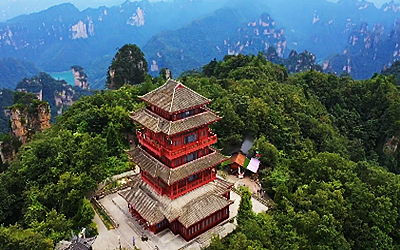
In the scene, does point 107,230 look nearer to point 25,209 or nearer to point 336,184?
point 25,209

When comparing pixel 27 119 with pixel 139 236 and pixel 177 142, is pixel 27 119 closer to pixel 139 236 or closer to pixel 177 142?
pixel 139 236

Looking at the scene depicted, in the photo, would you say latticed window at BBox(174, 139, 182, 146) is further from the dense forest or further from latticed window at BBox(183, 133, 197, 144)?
the dense forest

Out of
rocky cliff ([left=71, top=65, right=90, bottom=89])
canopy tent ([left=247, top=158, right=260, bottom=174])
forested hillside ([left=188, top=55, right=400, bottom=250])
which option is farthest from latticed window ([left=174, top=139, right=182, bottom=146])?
rocky cliff ([left=71, top=65, right=90, bottom=89])

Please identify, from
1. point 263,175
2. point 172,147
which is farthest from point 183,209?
point 263,175

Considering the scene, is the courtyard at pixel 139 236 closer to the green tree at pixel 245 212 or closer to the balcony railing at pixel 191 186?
the green tree at pixel 245 212

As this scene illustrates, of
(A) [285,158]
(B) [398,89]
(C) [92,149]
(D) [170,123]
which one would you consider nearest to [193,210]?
(D) [170,123]

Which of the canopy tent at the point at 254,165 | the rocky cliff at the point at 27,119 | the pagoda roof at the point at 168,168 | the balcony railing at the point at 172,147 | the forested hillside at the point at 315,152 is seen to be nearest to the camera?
the balcony railing at the point at 172,147

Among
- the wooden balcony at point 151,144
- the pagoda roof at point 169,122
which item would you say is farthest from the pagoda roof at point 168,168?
the pagoda roof at point 169,122

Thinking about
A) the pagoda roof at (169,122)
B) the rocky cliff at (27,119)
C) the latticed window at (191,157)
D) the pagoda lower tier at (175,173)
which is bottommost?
the rocky cliff at (27,119)
